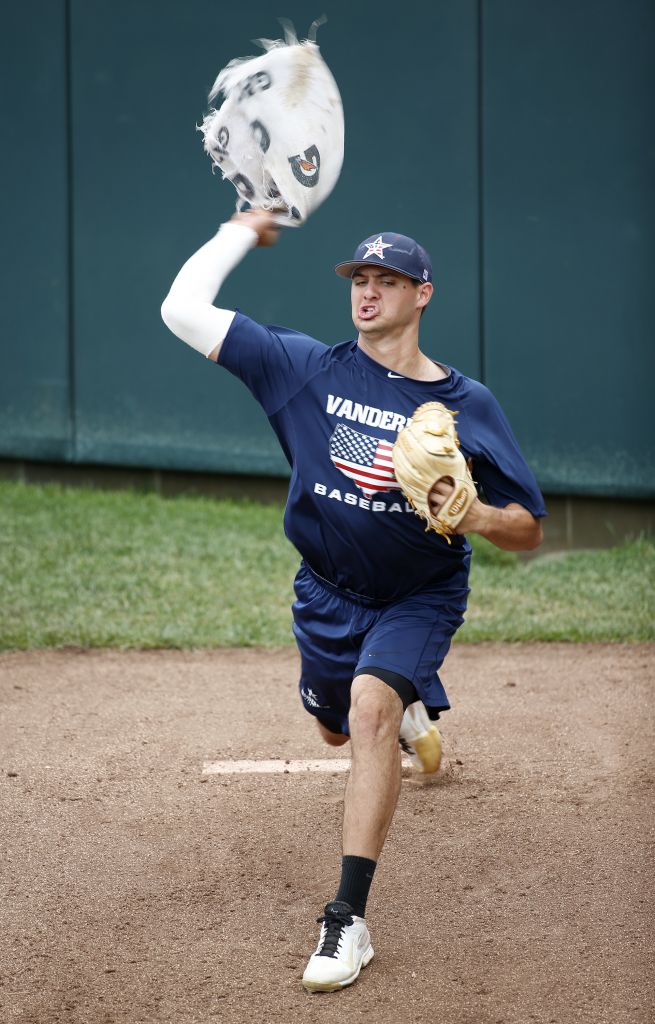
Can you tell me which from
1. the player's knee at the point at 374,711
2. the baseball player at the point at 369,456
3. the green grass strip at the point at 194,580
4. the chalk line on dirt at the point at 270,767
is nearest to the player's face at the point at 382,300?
the baseball player at the point at 369,456

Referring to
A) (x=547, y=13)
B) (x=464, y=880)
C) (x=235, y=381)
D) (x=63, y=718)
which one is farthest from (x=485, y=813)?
(x=547, y=13)

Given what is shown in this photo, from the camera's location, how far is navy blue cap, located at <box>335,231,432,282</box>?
3.72 m

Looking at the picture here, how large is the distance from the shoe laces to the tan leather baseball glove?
3.50ft

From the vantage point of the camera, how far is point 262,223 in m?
3.77

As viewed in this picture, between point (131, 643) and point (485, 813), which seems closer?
point (485, 813)

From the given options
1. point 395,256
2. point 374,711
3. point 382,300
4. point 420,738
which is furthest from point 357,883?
point 395,256

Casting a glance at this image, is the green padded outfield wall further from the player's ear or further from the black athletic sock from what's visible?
the black athletic sock

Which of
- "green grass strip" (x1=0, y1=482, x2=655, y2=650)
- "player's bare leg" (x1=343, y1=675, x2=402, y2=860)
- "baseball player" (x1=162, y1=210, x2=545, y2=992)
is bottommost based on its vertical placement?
"green grass strip" (x1=0, y1=482, x2=655, y2=650)

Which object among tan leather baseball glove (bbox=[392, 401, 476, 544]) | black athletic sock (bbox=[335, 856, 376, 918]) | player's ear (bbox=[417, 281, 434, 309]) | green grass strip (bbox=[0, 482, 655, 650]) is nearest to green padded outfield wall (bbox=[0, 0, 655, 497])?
green grass strip (bbox=[0, 482, 655, 650])

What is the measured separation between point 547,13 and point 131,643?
17.2ft

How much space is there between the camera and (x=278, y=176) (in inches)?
147

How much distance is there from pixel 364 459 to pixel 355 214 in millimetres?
5623

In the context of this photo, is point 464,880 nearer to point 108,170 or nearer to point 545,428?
point 545,428

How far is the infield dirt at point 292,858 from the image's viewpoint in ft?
10.1
